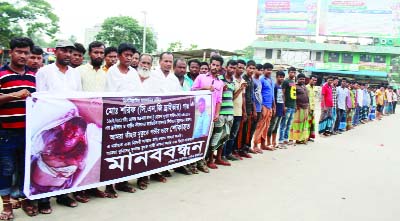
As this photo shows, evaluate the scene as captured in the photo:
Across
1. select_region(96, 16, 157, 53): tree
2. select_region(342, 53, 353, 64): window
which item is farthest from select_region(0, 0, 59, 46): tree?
select_region(342, 53, 353, 64): window

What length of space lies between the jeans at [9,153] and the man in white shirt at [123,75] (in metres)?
1.16

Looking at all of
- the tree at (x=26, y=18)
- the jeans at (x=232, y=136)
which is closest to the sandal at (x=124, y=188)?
the jeans at (x=232, y=136)

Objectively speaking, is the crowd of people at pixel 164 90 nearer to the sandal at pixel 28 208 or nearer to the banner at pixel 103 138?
the sandal at pixel 28 208

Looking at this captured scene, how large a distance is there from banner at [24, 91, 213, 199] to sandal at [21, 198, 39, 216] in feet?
0.63

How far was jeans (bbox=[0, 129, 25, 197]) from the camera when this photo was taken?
3434 mm

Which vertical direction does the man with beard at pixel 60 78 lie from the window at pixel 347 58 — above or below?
below

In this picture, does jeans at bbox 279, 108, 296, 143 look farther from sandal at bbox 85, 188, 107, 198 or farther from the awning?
the awning

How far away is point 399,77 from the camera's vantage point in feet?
244

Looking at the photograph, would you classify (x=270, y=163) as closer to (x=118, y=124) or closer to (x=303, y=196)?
(x=303, y=196)

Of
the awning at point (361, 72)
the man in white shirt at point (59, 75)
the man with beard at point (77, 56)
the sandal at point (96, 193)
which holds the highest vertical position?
the awning at point (361, 72)

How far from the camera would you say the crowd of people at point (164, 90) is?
3.48 m

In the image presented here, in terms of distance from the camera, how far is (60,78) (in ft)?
12.6

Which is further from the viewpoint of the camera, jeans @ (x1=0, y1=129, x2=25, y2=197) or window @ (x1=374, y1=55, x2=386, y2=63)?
window @ (x1=374, y1=55, x2=386, y2=63)

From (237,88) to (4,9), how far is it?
25798 mm
